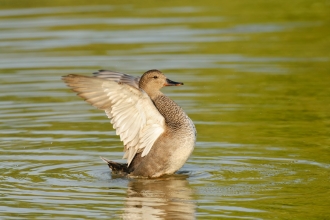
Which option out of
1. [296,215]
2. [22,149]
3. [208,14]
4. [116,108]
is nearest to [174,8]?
[208,14]

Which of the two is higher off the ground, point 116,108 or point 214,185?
point 116,108

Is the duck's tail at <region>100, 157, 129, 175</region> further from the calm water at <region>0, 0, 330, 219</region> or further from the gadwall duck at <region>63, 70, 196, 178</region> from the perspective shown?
the calm water at <region>0, 0, 330, 219</region>

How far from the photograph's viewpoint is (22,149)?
34.2ft

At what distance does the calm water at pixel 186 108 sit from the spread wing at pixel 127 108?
1.49ft

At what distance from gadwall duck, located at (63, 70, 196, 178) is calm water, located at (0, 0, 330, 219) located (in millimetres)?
220

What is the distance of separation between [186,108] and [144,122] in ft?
11.6

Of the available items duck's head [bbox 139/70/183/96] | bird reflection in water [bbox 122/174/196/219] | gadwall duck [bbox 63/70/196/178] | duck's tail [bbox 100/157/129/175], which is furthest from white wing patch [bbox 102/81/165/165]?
duck's head [bbox 139/70/183/96]

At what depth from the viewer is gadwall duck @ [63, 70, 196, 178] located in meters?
8.59

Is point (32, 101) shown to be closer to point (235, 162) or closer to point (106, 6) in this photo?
point (235, 162)

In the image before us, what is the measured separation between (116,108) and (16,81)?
6.40 m

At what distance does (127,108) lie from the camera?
8758 millimetres

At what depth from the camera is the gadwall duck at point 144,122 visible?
28.2ft

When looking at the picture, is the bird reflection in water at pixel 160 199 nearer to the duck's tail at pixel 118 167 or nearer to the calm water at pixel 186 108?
the calm water at pixel 186 108

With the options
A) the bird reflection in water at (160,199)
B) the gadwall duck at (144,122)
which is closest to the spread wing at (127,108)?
the gadwall duck at (144,122)
